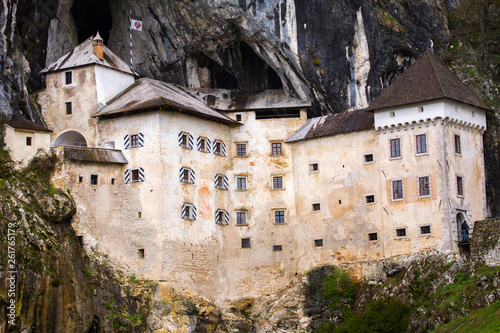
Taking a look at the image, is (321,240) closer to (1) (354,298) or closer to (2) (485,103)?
(1) (354,298)

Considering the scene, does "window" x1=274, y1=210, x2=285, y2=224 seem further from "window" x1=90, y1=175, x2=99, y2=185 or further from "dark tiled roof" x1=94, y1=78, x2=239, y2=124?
"window" x1=90, y1=175, x2=99, y2=185

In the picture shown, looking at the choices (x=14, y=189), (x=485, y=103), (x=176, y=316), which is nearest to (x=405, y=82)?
(x=485, y=103)

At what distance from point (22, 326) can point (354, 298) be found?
23.7 m

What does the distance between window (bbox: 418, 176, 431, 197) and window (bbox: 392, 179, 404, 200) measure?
1436 mm

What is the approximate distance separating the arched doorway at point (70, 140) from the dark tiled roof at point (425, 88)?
22.2m

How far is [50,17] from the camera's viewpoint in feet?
268

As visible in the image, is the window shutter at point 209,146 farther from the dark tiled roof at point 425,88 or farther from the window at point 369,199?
the window at point 369,199

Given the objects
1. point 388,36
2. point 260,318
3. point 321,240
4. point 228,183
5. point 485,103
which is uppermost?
point 388,36

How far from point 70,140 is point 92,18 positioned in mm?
13514

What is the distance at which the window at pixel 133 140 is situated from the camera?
74375 mm

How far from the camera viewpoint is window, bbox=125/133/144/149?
74.4m

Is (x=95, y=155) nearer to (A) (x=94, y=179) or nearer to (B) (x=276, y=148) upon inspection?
(A) (x=94, y=179)

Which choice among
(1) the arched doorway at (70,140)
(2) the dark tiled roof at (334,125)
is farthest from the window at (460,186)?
(1) the arched doorway at (70,140)

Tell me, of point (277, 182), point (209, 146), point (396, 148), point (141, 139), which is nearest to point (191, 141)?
point (209, 146)
